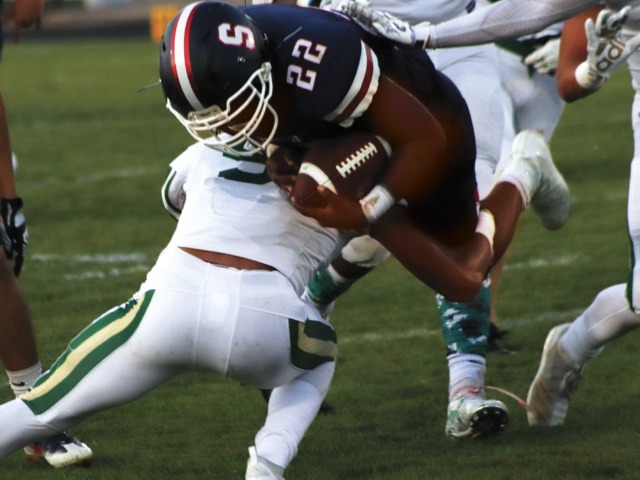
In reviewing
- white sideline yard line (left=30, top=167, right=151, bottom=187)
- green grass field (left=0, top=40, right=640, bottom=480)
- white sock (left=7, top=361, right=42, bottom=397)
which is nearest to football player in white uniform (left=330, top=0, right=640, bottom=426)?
green grass field (left=0, top=40, right=640, bottom=480)

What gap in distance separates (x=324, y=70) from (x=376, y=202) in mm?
315

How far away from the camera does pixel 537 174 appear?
3.78 meters

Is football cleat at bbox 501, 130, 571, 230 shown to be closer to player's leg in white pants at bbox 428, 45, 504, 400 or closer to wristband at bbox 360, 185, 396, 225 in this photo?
player's leg in white pants at bbox 428, 45, 504, 400

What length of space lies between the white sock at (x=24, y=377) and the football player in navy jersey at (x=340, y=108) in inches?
41.1

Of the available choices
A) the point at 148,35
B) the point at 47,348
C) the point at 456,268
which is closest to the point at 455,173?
the point at 456,268

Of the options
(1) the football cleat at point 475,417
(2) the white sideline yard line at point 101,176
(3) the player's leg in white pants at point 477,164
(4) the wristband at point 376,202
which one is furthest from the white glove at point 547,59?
(2) the white sideline yard line at point 101,176

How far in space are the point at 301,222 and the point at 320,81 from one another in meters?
0.37

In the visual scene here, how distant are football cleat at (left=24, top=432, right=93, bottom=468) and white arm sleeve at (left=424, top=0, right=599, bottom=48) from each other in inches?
58.4

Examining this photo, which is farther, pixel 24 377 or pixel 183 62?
pixel 24 377

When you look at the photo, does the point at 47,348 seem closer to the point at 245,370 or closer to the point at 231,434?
the point at 231,434

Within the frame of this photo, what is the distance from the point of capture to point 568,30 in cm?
407

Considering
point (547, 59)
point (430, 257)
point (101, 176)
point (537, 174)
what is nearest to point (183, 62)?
point (430, 257)

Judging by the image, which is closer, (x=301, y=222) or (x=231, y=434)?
(x=301, y=222)

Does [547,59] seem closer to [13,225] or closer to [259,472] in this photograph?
[13,225]
